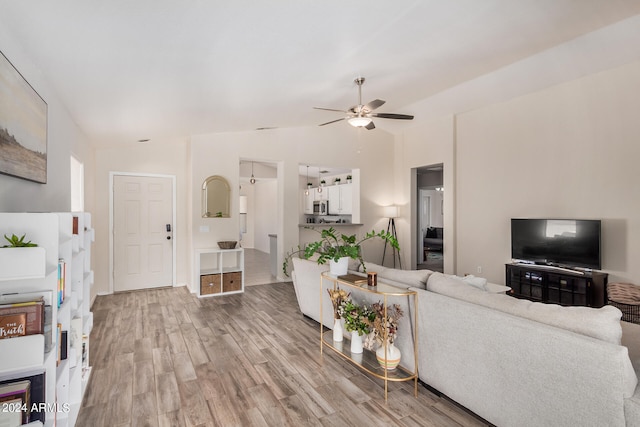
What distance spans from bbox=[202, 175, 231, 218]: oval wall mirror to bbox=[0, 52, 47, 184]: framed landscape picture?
10.4 feet

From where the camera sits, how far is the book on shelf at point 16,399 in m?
1.19

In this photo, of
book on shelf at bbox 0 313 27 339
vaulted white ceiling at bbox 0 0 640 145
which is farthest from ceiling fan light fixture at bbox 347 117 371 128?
book on shelf at bbox 0 313 27 339

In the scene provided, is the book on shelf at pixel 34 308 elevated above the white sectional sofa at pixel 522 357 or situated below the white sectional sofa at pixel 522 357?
above

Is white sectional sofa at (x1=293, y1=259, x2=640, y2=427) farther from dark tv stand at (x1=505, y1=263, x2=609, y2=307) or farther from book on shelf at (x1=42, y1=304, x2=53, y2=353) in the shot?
book on shelf at (x1=42, y1=304, x2=53, y2=353)

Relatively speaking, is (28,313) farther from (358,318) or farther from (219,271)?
(219,271)

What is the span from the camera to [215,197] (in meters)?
5.66

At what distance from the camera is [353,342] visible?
9.04 feet

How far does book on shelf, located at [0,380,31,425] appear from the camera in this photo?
1.19 metres

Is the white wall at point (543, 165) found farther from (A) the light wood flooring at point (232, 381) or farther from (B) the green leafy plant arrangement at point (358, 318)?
(B) the green leafy plant arrangement at point (358, 318)

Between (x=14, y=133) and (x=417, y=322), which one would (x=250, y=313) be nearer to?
(x=417, y=322)

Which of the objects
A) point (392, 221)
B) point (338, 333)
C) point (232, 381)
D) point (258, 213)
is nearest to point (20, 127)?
point (232, 381)

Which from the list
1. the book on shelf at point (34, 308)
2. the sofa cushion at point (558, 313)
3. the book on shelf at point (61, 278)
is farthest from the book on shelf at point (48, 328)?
the sofa cushion at point (558, 313)

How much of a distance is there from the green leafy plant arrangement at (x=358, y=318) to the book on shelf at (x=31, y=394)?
1925mm

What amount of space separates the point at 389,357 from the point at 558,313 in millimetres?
1156
